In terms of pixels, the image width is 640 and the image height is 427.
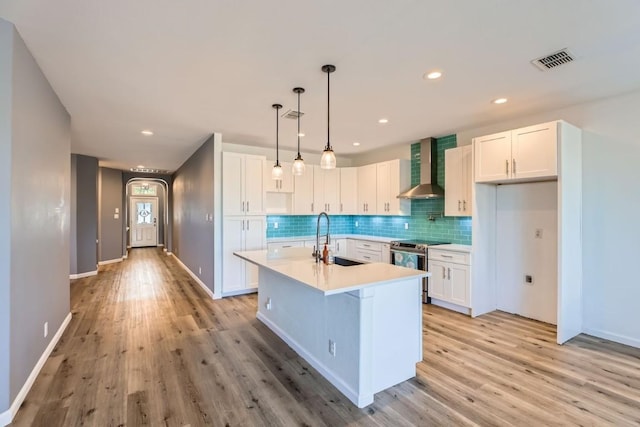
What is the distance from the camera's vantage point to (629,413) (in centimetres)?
216

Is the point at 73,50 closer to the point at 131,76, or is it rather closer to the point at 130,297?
the point at 131,76

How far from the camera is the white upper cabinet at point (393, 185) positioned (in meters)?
5.46

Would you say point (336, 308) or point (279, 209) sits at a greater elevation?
point (279, 209)

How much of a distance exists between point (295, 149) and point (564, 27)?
177 inches

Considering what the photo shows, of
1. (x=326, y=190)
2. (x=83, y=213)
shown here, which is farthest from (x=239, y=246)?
(x=83, y=213)

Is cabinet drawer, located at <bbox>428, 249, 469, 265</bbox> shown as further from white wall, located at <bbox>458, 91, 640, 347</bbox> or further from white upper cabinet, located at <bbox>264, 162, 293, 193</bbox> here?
white upper cabinet, located at <bbox>264, 162, 293, 193</bbox>

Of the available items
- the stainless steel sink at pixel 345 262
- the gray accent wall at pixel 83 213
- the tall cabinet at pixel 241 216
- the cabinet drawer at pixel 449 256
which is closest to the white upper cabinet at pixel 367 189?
the cabinet drawer at pixel 449 256

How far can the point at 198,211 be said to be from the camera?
615 centimetres

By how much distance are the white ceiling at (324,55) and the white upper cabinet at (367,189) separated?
1901mm

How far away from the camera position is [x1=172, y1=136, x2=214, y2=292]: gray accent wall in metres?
5.17

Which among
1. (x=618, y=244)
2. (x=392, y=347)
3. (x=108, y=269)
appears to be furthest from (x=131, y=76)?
(x=108, y=269)

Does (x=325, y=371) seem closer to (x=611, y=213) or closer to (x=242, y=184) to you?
(x=242, y=184)

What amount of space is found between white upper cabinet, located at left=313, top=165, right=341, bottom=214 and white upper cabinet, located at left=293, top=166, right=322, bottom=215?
2.6 inches

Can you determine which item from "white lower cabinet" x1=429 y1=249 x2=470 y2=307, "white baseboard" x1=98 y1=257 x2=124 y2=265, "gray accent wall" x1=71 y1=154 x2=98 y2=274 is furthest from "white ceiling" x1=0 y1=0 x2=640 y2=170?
"white baseboard" x1=98 y1=257 x2=124 y2=265
